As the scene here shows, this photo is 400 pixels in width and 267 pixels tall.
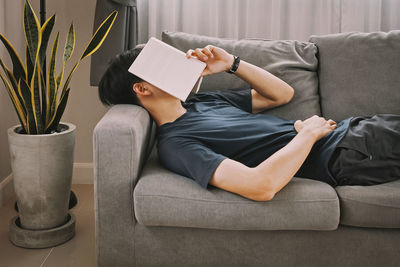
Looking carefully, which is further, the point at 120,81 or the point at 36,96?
the point at 36,96

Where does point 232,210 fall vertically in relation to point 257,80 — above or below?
below

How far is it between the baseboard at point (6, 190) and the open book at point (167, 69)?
4.05 ft

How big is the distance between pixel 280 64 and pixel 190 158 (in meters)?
0.82

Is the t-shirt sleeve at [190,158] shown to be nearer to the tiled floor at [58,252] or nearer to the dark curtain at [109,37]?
the tiled floor at [58,252]

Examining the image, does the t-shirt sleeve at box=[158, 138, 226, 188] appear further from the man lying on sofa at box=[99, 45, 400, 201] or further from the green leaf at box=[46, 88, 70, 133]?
the green leaf at box=[46, 88, 70, 133]

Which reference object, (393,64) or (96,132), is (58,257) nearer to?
(96,132)

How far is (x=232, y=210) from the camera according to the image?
5.57 feet

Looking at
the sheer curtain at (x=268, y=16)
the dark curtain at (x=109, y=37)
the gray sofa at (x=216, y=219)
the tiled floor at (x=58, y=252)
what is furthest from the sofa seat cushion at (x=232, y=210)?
the sheer curtain at (x=268, y=16)

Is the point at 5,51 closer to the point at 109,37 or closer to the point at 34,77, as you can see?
the point at 109,37

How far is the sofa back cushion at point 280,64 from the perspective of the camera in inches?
90.4

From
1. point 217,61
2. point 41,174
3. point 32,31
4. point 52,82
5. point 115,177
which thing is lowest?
point 41,174

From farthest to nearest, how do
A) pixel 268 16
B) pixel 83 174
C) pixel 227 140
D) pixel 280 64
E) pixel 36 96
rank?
pixel 83 174, pixel 268 16, pixel 280 64, pixel 36 96, pixel 227 140

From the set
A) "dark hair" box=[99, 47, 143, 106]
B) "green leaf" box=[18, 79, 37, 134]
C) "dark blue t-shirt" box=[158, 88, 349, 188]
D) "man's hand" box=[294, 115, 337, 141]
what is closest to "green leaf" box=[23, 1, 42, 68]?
"green leaf" box=[18, 79, 37, 134]

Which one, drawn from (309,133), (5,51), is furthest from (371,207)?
(5,51)
